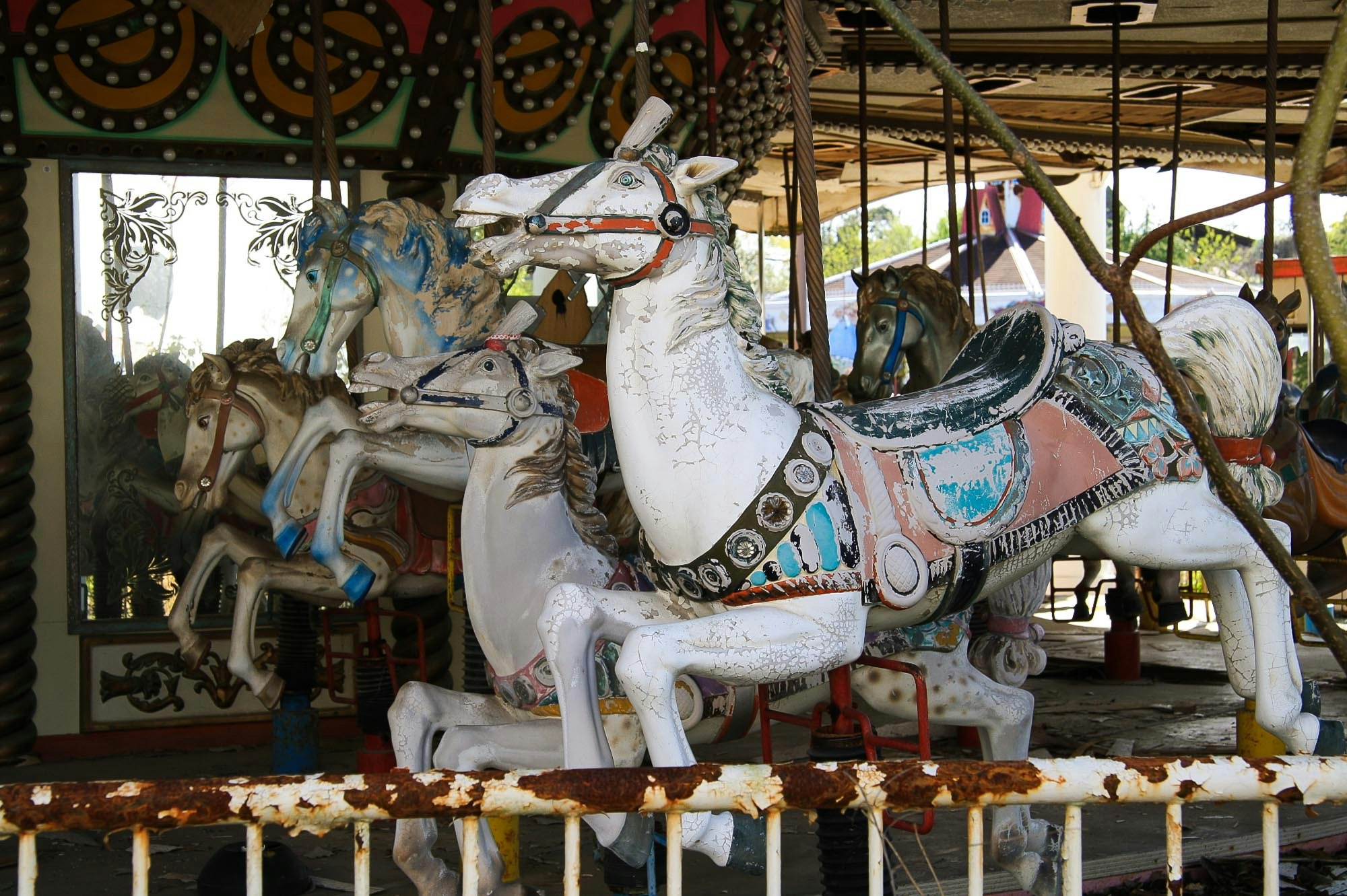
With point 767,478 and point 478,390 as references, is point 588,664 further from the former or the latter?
point 478,390

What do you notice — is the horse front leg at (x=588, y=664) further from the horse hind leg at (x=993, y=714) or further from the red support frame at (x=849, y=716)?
the horse hind leg at (x=993, y=714)

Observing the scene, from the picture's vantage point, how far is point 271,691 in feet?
15.9

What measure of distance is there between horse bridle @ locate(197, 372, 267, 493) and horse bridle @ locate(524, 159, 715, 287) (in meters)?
2.47

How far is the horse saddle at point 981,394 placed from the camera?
285 cm

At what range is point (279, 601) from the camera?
5.23 m

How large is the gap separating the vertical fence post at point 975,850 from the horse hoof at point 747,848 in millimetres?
908

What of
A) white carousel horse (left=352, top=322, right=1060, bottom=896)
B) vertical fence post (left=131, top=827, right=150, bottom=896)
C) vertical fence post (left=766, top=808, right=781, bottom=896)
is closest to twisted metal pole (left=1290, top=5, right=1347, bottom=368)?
vertical fence post (left=766, top=808, right=781, bottom=896)

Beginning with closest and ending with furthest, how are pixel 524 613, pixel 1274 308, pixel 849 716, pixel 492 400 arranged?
pixel 849 716, pixel 524 613, pixel 492 400, pixel 1274 308

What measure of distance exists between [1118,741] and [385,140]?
3609 millimetres

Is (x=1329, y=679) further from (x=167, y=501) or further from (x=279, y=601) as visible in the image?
(x=167, y=501)

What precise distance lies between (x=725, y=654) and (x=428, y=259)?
2205 millimetres

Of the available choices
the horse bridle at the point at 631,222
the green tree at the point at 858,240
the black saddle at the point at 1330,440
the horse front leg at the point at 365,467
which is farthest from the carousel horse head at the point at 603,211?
the green tree at the point at 858,240

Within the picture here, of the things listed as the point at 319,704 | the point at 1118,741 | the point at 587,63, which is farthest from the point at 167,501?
the point at 1118,741

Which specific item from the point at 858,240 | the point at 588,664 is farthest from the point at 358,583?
the point at 858,240
